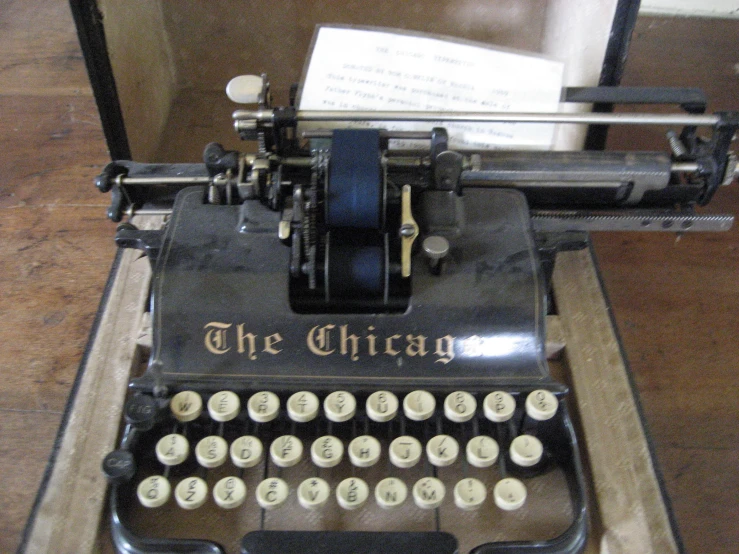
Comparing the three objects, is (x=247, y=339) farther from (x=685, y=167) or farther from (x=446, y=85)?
(x=685, y=167)

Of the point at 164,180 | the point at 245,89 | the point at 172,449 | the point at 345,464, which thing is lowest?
the point at 345,464

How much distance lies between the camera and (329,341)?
3.22 feet

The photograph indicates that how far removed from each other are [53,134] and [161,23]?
1.43ft

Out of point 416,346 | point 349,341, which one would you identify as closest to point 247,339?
point 349,341

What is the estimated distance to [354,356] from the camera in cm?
98

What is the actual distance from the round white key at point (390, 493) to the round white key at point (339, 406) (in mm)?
107

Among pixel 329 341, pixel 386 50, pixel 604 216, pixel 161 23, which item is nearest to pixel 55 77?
pixel 161 23

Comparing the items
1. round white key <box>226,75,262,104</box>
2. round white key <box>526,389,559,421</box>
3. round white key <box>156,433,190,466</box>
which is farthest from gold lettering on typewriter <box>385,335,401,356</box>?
round white key <box>226,75,262,104</box>

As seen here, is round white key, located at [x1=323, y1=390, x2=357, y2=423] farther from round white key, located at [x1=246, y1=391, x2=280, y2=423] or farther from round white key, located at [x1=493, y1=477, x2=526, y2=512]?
round white key, located at [x1=493, y1=477, x2=526, y2=512]

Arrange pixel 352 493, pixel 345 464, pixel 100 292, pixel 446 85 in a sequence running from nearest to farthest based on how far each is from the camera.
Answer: pixel 352 493 → pixel 345 464 → pixel 446 85 → pixel 100 292

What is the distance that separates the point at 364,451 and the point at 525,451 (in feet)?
0.75

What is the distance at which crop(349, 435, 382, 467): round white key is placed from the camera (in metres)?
0.92

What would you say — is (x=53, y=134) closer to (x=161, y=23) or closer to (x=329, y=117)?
(x=161, y=23)

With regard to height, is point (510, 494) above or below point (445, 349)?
below
